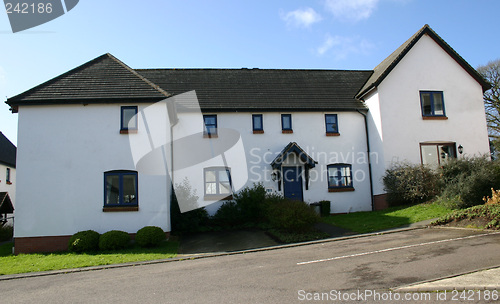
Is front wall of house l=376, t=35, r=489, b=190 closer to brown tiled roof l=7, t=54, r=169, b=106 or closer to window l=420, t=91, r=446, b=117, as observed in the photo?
window l=420, t=91, r=446, b=117

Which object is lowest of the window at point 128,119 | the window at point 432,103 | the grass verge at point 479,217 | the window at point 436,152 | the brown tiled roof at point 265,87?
the grass verge at point 479,217

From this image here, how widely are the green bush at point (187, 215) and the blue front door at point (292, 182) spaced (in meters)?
4.73

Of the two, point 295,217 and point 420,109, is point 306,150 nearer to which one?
point 420,109

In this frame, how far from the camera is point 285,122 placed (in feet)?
68.5

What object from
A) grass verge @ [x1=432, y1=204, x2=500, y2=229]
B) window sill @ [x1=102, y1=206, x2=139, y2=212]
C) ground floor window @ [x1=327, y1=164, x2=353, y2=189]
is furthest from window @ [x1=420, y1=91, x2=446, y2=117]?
window sill @ [x1=102, y1=206, x2=139, y2=212]

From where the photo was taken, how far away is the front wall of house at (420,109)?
2014 cm

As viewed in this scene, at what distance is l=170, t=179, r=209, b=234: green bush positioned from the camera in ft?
54.8

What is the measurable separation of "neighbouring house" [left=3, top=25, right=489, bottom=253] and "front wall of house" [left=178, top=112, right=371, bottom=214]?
0.06 metres

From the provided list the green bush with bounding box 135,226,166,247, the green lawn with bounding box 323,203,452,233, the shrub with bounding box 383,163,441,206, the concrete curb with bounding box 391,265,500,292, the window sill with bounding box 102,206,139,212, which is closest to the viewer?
the concrete curb with bounding box 391,265,500,292

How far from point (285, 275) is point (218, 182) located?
11.5 metres

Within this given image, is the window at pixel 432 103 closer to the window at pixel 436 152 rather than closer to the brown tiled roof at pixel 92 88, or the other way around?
the window at pixel 436 152

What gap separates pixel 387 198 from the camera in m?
19.5

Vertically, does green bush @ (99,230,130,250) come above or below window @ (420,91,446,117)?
below

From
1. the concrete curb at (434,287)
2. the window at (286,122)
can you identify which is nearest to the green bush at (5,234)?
the window at (286,122)
